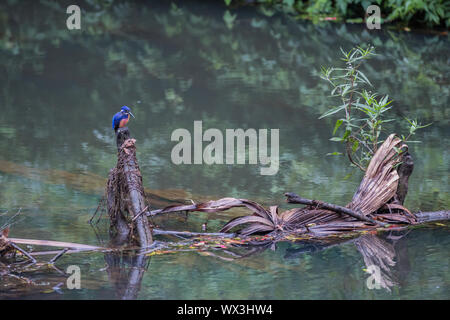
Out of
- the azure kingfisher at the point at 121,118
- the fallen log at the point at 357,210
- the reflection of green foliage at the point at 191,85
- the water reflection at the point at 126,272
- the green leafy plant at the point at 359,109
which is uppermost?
the reflection of green foliage at the point at 191,85

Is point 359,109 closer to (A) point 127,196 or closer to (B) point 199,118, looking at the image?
(A) point 127,196

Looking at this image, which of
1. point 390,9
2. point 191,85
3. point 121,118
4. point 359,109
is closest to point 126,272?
point 121,118

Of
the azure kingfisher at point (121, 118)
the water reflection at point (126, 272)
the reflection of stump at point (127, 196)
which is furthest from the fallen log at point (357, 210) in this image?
the azure kingfisher at point (121, 118)

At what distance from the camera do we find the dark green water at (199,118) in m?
3.27

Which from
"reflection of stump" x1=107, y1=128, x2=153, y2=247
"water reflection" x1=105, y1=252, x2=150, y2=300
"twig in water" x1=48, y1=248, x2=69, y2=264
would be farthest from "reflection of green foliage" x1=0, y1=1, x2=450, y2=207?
"twig in water" x1=48, y1=248, x2=69, y2=264

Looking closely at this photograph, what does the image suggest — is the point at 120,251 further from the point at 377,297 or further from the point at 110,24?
the point at 110,24

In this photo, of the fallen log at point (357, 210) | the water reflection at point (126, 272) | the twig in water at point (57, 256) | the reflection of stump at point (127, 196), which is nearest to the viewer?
the water reflection at point (126, 272)

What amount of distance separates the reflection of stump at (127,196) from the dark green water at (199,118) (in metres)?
0.18

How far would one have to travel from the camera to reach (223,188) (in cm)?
465

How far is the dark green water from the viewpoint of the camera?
10.7ft

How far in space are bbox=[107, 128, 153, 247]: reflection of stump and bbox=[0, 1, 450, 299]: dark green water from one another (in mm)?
184

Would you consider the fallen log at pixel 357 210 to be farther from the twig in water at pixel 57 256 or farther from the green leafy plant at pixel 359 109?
the twig in water at pixel 57 256

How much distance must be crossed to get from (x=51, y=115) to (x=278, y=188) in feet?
8.87

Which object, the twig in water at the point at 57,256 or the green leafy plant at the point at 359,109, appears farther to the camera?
the green leafy plant at the point at 359,109
